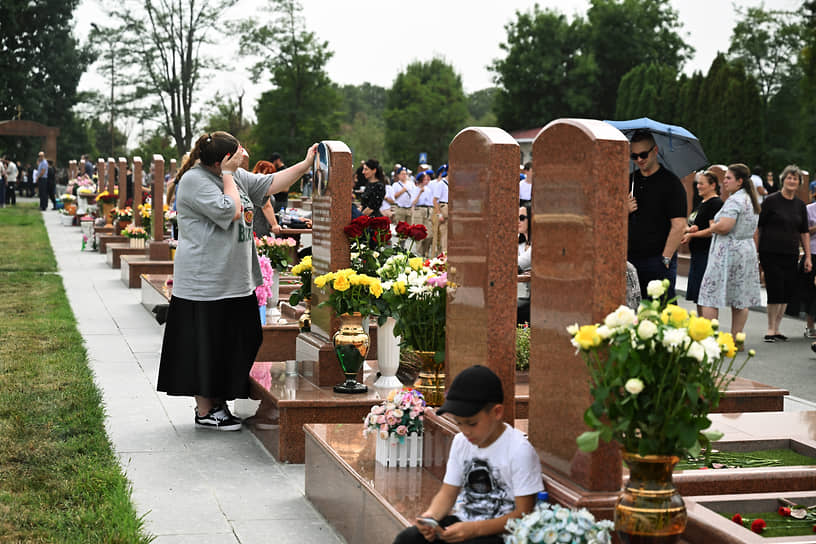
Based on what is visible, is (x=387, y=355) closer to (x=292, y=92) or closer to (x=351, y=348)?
(x=351, y=348)

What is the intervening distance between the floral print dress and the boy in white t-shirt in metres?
8.14

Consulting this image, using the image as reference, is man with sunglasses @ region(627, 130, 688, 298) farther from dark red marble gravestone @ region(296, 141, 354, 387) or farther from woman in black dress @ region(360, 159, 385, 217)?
woman in black dress @ region(360, 159, 385, 217)

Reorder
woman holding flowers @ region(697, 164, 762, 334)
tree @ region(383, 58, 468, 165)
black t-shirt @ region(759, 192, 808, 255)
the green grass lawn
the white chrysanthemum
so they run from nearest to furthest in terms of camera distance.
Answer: the white chrysanthemum < the green grass lawn < woman holding flowers @ region(697, 164, 762, 334) < black t-shirt @ region(759, 192, 808, 255) < tree @ region(383, 58, 468, 165)

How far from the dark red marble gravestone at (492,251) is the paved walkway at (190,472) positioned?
51.2 inches

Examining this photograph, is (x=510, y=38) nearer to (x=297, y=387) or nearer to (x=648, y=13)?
(x=648, y=13)

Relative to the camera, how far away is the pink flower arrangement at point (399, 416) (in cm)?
541

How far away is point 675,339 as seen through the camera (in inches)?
135

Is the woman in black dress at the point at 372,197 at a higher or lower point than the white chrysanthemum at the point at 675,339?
higher

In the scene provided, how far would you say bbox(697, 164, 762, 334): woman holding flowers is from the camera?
459 inches

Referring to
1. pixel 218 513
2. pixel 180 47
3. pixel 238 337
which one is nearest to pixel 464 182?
pixel 218 513

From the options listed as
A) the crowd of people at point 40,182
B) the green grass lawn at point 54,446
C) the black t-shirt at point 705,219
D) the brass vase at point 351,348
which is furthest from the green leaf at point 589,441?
the crowd of people at point 40,182

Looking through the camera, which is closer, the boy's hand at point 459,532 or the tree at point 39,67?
the boy's hand at point 459,532

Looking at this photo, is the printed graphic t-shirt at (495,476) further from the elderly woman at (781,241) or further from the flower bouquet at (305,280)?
the elderly woman at (781,241)

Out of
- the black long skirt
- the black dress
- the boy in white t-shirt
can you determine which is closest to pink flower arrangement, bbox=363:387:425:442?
the boy in white t-shirt
